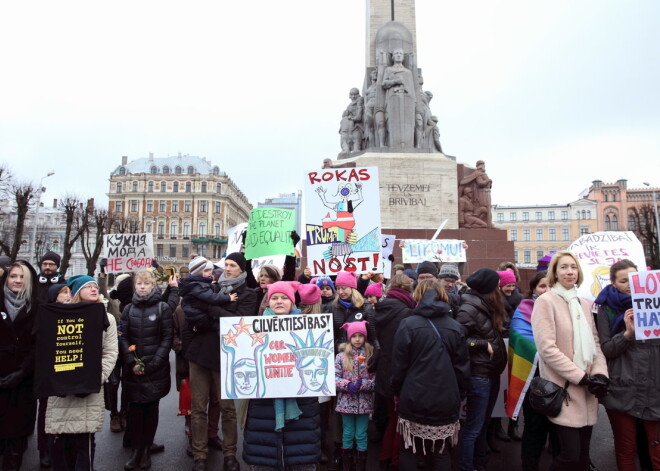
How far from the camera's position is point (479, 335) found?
186 inches

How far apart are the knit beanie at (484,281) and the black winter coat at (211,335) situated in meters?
2.20

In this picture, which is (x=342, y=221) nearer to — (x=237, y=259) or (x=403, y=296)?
(x=237, y=259)

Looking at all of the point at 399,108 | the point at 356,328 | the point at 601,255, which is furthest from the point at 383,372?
the point at 399,108

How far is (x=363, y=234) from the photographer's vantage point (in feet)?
23.8

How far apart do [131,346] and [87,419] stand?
873 mm

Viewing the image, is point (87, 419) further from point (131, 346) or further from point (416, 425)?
point (416, 425)

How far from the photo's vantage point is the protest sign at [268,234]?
705cm

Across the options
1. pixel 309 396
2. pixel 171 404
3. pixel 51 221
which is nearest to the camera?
pixel 309 396

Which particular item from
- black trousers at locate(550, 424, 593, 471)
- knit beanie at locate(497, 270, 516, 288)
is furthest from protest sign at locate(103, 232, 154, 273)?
black trousers at locate(550, 424, 593, 471)

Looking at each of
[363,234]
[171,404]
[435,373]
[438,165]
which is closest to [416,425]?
[435,373]

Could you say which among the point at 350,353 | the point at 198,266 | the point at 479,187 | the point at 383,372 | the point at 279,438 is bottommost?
the point at 279,438

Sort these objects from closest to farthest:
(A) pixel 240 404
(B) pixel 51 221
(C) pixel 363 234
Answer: (A) pixel 240 404 < (C) pixel 363 234 < (B) pixel 51 221

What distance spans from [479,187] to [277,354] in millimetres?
12823

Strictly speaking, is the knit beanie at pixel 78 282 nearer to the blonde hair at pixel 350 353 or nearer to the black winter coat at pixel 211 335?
the black winter coat at pixel 211 335
